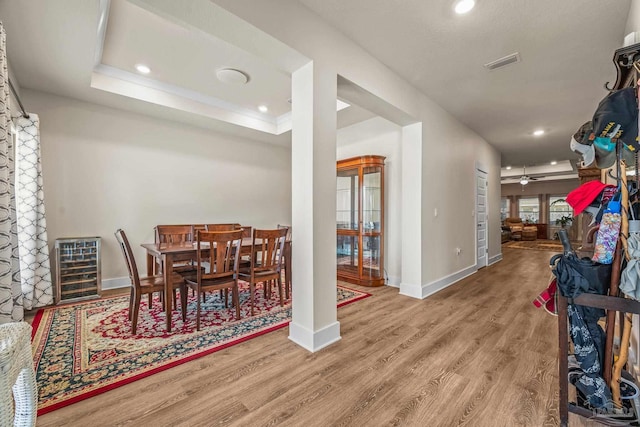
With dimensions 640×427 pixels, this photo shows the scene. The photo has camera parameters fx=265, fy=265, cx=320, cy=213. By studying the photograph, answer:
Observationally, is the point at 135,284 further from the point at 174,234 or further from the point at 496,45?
the point at 496,45

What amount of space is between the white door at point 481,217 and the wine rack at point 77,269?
6338mm

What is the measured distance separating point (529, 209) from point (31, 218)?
1541cm

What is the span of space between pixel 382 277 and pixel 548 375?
2.38 metres

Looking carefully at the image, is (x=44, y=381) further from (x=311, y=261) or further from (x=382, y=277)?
(x=382, y=277)

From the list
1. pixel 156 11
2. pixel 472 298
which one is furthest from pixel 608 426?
pixel 156 11

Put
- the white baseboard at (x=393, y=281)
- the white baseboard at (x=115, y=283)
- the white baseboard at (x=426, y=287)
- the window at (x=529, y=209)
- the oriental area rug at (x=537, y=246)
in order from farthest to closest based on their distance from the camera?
the window at (x=529, y=209), the oriental area rug at (x=537, y=246), the white baseboard at (x=393, y=281), the white baseboard at (x=115, y=283), the white baseboard at (x=426, y=287)

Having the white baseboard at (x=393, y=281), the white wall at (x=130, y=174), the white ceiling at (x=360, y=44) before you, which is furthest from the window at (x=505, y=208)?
the white wall at (x=130, y=174)

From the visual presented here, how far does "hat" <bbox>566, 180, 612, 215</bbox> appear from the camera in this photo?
1.39m

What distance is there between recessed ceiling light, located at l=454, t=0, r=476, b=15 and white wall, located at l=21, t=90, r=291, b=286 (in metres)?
4.13

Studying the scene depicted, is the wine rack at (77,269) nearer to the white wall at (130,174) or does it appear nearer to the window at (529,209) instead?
the white wall at (130,174)

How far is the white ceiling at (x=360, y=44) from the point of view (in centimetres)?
211

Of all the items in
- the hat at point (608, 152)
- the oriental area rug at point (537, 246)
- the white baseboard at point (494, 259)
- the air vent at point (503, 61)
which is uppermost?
the air vent at point (503, 61)

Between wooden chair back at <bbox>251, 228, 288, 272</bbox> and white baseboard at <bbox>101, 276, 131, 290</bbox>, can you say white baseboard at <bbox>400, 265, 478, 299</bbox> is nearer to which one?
wooden chair back at <bbox>251, 228, 288, 272</bbox>

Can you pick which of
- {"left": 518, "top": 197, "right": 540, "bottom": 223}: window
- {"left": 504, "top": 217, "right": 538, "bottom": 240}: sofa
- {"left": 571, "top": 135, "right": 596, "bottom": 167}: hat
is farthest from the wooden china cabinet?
{"left": 518, "top": 197, "right": 540, "bottom": 223}: window
